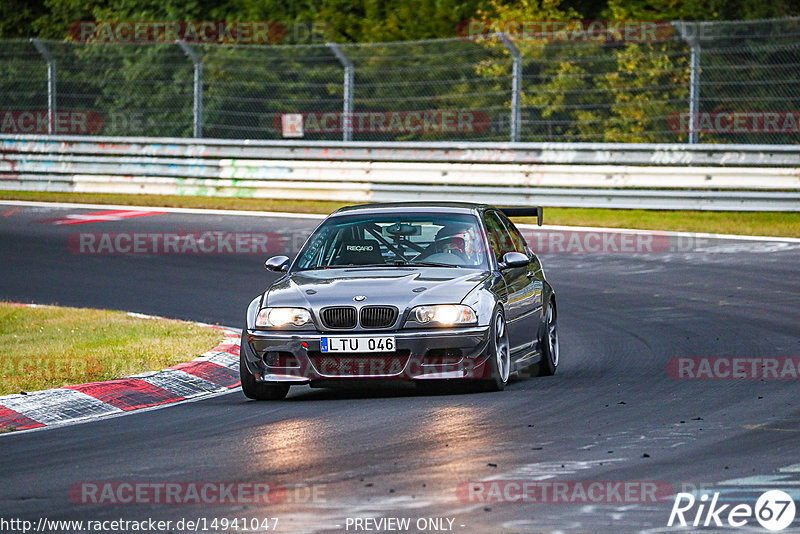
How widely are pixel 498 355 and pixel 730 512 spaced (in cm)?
378

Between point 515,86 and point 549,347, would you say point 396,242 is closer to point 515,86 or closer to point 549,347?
point 549,347

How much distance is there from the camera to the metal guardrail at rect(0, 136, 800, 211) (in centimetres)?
2077

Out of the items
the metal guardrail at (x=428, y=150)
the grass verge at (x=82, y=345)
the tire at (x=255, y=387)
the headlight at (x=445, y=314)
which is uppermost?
the metal guardrail at (x=428, y=150)

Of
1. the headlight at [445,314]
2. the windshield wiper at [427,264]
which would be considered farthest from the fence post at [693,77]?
the headlight at [445,314]

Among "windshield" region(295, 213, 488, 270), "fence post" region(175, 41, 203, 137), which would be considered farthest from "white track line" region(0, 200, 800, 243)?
"windshield" region(295, 213, 488, 270)

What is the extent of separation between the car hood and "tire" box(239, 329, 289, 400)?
1.38 ft

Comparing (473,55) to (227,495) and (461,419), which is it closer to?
(461,419)

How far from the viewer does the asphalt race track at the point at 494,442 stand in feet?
19.7

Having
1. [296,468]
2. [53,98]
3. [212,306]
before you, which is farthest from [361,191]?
[296,468]

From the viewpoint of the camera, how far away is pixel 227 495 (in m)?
6.29

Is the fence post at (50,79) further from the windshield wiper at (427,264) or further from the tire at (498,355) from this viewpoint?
the tire at (498,355)

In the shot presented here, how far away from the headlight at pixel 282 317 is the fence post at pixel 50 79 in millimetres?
18215

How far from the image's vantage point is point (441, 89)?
25.3 m

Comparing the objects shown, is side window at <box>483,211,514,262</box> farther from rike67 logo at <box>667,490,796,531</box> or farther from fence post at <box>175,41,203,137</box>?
fence post at <box>175,41,203,137</box>
